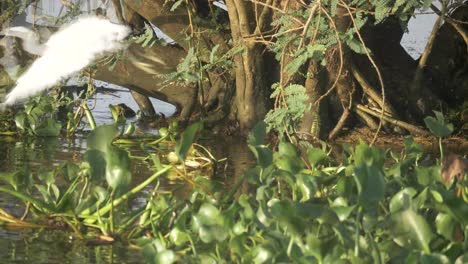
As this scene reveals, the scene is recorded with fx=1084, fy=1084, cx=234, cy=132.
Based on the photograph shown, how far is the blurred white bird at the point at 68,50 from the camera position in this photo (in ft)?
26.9

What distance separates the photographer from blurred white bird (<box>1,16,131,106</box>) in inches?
323

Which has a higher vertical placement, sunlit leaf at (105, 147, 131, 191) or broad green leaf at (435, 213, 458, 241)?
broad green leaf at (435, 213, 458, 241)

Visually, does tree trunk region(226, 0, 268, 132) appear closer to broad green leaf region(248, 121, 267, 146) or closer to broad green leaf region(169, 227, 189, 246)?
broad green leaf region(248, 121, 267, 146)

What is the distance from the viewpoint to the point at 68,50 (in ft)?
28.0

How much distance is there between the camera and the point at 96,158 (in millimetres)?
3486

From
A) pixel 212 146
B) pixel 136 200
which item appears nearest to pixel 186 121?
pixel 212 146

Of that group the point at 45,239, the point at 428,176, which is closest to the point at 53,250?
the point at 45,239

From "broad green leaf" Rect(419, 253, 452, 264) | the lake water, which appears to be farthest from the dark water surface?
"broad green leaf" Rect(419, 253, 452, 264)

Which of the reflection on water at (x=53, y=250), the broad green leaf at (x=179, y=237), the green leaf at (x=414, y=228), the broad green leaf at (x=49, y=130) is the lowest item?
the broad green leaf at (x=49, y=130)

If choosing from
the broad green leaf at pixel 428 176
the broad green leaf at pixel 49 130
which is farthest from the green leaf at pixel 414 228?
the broad green leaf at pixel 49 130

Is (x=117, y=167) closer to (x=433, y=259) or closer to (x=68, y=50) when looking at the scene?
(x=433, y=259)

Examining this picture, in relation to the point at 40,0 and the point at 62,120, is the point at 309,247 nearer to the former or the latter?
the point at 62,120

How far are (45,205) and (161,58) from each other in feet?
16.3

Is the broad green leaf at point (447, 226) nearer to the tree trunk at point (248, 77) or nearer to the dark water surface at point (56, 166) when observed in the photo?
the dark water surface at point (56, 166)
